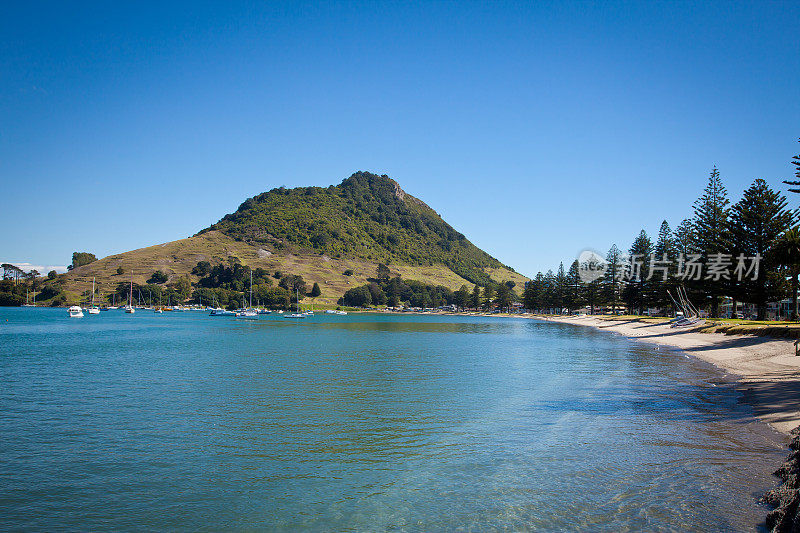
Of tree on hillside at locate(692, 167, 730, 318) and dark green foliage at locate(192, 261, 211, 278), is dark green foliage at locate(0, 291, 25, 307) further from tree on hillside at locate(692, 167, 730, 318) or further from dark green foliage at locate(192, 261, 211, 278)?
tree on hillside at locate(692, 167, 730, 318)

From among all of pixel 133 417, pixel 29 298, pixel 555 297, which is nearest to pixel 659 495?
pixel 133 417

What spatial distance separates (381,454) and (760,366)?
71.8 feet

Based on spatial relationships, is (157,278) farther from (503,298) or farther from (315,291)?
(503,298)

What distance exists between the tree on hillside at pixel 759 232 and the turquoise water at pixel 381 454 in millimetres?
28114

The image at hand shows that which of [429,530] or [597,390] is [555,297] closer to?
[597,390]

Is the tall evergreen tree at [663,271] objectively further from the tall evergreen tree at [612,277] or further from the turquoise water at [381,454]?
the turquoise water at [381,454]

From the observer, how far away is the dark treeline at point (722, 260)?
45.1 meters

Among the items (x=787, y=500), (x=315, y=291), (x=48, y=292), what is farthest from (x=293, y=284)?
(x=787, y=500)

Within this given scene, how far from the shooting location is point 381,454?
1254cm

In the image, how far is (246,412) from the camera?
17391 millimetres

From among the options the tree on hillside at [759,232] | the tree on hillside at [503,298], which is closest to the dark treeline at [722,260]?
the tree on hillside at [759,232]

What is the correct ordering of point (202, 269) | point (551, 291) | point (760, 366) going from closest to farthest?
point (760, 366), point (551, 291), point (202, 269)

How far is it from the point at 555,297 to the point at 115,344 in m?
108

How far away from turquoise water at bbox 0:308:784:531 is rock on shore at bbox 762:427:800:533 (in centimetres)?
35
